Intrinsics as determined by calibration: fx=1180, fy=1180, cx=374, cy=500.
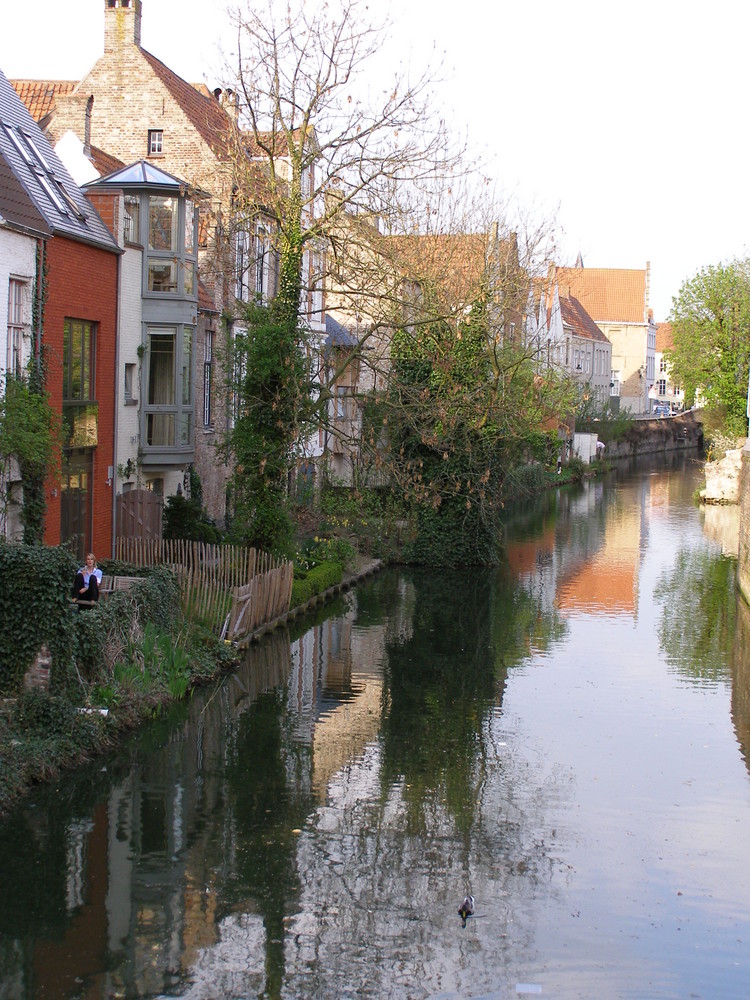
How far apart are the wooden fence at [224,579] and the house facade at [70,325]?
143cm

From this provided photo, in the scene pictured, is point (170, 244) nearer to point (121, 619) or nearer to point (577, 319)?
point (121, 619)

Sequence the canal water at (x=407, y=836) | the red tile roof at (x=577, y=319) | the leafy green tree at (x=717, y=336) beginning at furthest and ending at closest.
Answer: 1. the red tile roof at (x=577, y=319)
2. the leafy green tree at (x=717, y=336)
3. the canal water at (x=407, y=836)

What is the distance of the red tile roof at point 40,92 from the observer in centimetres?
3099

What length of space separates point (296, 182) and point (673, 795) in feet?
46.6

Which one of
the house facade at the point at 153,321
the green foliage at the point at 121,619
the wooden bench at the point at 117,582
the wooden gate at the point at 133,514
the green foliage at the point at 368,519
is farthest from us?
the green foliage at the point at 368,519

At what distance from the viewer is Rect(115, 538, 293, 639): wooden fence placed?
20.2 metres

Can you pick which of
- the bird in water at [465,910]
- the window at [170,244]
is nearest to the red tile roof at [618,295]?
the window at [170,244]

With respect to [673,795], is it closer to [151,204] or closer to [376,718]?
Answer: [376,718]

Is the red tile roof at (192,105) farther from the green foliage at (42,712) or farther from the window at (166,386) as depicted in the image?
the green foliage at (42,712)

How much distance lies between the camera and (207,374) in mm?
29078

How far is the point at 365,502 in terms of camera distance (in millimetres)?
31938

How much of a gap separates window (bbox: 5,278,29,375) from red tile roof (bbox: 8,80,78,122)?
12.7 metres

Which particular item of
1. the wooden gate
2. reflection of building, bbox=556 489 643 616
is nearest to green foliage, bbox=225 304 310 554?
the wooden gate

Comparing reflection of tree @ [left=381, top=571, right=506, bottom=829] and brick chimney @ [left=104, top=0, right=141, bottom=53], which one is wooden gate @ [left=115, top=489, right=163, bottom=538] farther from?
brick chimney @ [left=104, top=0, right=141, bottom=53]
